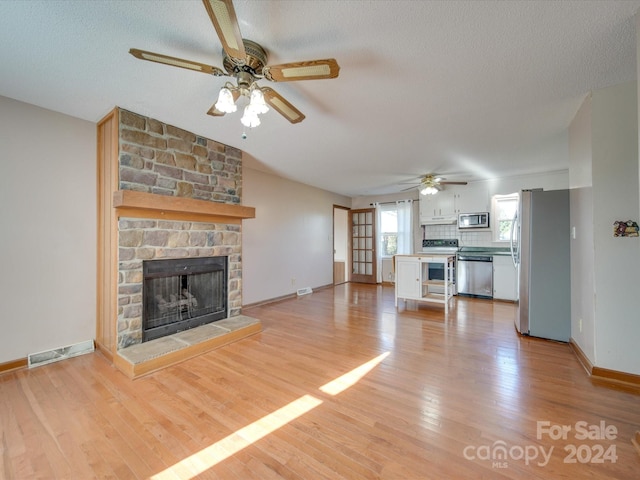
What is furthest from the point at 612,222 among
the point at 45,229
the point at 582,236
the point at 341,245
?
the point at 341,245

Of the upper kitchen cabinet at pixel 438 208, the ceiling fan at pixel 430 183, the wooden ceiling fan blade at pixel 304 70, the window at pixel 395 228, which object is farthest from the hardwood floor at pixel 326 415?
the window at pixel 395 228

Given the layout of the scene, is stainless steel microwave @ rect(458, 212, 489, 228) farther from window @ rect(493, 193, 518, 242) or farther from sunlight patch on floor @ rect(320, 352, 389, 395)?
sunlight patch on floor @ rect(320, 352, 389, 395)

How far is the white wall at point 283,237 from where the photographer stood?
176 inches

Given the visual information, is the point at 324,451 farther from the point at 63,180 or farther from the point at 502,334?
the point at 63,180

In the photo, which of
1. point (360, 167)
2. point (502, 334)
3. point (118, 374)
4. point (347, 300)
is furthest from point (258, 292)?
point (502, 334)

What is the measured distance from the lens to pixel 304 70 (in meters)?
1.48

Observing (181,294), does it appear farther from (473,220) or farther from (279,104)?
(473,220)

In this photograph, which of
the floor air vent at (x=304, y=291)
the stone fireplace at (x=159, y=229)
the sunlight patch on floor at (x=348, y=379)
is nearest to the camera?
the sunlight patch on floor at (x=348, y=379)

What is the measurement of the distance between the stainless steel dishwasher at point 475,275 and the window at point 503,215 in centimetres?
60

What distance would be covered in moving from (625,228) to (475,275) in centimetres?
324

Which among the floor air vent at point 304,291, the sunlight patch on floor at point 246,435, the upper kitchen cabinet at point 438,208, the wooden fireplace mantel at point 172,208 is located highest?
the upper kitchen cabinet at point 438,208

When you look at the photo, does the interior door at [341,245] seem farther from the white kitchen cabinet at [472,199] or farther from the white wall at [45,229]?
the white wall at [45,229]

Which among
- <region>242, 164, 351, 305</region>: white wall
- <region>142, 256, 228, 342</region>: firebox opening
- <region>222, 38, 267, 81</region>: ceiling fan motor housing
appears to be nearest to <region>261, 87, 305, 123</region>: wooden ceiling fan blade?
<region>222, 38, 267, 81</region>: ceiling fan motor housing

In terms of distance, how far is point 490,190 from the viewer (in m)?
5.18
